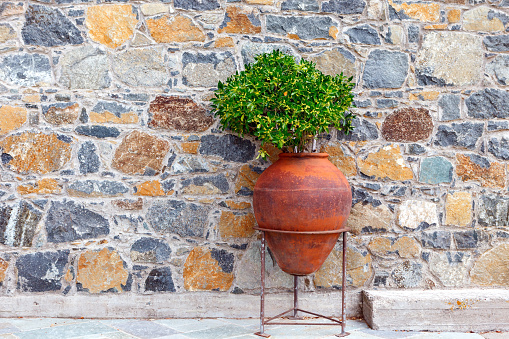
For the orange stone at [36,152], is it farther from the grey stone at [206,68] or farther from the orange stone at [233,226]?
the orange stone at [233,226]

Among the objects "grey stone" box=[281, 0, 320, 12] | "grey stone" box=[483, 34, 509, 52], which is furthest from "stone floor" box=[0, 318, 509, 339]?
"grey stone" box=[281, 0, 320, 12]

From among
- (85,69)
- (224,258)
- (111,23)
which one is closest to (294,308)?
(224,258)

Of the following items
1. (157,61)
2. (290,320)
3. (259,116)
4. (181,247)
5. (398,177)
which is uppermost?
(157,61)

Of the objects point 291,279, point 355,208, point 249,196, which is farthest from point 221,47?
point 291,279

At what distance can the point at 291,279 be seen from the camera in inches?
109

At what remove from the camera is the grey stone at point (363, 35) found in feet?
9.19

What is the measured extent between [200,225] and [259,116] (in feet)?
2.80

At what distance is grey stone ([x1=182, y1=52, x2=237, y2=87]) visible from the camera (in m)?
2.77

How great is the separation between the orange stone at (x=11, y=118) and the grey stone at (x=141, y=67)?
0.65 meters

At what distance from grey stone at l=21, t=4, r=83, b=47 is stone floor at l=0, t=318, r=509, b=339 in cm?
171

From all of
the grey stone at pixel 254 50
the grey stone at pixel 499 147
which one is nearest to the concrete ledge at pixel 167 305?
the grey stone at pixel 499 147

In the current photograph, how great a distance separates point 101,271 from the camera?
271 cm

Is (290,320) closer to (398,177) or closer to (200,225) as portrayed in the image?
(200,225)

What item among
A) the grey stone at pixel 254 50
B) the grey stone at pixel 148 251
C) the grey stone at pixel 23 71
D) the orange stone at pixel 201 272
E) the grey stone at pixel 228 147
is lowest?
the orange stone at pixel 201 272
